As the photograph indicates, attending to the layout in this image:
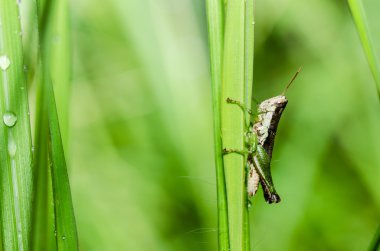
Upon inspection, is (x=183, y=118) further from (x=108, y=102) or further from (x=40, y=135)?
(x=40, y=135)

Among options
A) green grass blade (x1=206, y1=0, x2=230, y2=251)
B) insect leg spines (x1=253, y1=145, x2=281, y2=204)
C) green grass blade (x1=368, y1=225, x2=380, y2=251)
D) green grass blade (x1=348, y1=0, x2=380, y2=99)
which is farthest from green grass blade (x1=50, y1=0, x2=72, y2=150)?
green grass blade (x1=368, y1=225, x2=380, y2=251)

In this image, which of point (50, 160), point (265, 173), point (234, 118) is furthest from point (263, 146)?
point (50, 160)

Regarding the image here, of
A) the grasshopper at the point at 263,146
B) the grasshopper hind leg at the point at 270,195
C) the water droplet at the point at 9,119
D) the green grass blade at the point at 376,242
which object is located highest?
the water droplet at the point at 9,119

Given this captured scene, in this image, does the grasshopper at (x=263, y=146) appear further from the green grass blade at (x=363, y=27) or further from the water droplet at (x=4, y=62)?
the water droplet at (x=4, y=62)

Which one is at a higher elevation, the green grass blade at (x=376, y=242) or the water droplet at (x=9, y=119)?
the water droplet at (x=9, y=119)

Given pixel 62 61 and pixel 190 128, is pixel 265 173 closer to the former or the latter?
pixel 190 128

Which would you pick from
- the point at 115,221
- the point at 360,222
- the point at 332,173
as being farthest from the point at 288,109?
the point at 115,221

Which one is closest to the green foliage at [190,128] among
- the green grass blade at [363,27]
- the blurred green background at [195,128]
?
the blurred green background at [195,128]
